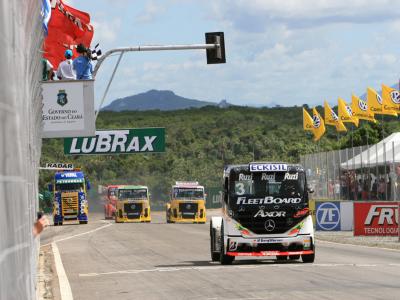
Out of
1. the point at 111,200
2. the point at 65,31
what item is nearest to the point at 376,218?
the point at 65,31

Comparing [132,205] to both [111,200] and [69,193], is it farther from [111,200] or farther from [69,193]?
[111,200]

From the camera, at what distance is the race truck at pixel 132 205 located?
58.8m

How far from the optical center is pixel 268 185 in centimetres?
2198

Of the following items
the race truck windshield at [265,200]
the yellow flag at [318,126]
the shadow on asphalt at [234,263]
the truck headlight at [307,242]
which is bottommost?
the shadow on asphalt at [234,263]

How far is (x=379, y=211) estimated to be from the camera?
32.4 meters

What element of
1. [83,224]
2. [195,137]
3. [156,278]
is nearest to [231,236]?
[156,278]

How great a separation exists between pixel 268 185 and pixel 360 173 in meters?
30.9

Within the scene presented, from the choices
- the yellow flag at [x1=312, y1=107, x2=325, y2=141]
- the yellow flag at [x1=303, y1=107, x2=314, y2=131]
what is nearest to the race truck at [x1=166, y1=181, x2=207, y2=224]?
the yellow flag at [x1=312, y1=107, x2=325, y2=141]

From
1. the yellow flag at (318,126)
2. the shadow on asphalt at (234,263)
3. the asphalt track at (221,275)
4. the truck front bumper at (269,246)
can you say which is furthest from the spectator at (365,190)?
the truck front bumper at (269,246)

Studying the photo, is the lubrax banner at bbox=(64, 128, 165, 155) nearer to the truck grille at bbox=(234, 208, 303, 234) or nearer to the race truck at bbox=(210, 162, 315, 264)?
the race truck at bbox=(210, 162, 315, 264)

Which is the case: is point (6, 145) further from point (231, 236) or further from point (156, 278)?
point (231, 236)

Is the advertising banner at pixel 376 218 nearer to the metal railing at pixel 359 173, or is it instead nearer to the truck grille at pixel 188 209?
the metal railing at pixel 359 173

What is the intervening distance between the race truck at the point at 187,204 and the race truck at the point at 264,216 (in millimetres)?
34450

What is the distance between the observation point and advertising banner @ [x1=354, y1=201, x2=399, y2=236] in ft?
105
